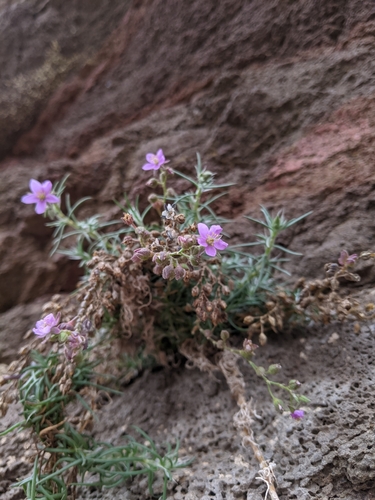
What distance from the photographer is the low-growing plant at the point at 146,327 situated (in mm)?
857

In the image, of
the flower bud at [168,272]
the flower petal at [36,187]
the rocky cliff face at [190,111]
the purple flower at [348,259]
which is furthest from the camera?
the rocky cliff face at [190,111]

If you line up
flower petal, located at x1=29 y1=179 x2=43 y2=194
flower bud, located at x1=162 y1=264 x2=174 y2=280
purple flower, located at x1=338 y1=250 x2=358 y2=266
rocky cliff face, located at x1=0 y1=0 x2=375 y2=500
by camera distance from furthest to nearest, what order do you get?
rocky cliff face, located at x1=0 y1=0 x2=375 y2=500 < flower petal, located at x1=29 y1=179 x2=43 y2=194 < purple flower, located at x1=338 y1=250 x2=358 y2=266 < flower bud, located at x1=162 y1=264 x2=174 y2=280

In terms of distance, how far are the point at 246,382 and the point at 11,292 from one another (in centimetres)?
101

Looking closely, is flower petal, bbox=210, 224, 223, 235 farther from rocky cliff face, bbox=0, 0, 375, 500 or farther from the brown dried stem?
rocky cliff face, bbox=0, 0, 375, 500

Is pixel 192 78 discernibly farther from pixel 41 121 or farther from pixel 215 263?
pixel 215 263

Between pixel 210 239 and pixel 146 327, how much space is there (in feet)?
1.36

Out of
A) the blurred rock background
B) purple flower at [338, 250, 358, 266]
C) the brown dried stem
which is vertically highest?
the blurred rock background

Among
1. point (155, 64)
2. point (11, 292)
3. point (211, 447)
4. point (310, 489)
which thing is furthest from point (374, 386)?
point (155, 64)

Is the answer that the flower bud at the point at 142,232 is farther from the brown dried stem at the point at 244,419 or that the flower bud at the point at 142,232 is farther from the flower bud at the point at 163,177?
the brown dried stem at the point at 244,419

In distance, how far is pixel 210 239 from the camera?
2.70 ft

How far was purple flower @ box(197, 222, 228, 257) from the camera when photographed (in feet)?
2.66

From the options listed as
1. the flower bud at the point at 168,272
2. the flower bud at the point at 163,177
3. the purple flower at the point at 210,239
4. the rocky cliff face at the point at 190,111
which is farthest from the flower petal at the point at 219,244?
the rocky cliff face at the point at 190,111

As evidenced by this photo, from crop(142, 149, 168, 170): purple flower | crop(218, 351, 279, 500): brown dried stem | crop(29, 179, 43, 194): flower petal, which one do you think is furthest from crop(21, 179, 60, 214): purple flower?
crop(218, 351, 279, 500): brown dried stem

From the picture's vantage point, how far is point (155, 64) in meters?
1.74
